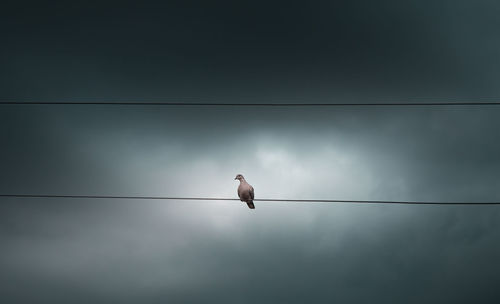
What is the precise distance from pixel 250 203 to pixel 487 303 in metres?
190

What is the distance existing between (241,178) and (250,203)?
819 millimetres

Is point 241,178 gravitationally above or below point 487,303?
below

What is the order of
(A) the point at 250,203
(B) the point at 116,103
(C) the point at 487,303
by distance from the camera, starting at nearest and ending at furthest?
(B) the point at 116,103 < (A) the point at 250,203 < (C) the point at 487,303

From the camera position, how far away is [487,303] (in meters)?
159

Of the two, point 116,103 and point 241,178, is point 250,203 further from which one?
point 116,103

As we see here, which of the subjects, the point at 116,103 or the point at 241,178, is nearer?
the point at 116,103

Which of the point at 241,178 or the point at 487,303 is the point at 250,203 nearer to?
the point at 241,178

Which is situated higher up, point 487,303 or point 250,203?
point 487,303

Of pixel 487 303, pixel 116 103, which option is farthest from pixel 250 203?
pixel 487 303

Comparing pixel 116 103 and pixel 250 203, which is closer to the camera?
pixel 116 103

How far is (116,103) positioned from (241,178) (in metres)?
4.89

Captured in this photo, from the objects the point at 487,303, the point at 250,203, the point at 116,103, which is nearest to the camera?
the point at 116,103

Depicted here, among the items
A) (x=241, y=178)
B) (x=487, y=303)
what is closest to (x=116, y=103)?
(x=241, y=178)

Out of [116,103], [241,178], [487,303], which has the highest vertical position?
[487,303]
